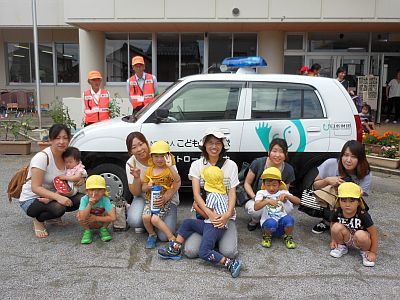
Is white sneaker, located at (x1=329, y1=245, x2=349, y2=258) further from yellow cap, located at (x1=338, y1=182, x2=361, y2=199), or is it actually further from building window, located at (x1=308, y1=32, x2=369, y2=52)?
building window, located at (x1=308, y1=32, x2=369, y2=52)

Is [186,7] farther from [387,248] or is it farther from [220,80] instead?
[387,248]

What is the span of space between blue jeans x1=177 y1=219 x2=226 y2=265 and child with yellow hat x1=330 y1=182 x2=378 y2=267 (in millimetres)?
1151

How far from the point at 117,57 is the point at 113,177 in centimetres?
1102

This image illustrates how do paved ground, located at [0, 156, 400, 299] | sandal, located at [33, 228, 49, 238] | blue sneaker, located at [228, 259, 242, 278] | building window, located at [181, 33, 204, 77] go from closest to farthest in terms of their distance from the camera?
paved ground, located at [0, 156, 400, 299] → blue sneaker, located at [228, 259, 242, 278] → sandal, located at [33, 228, 49, 238] → building window, located at [181, 33, 204, 77]

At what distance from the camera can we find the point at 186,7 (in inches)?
512

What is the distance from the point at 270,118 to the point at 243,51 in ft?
33.4

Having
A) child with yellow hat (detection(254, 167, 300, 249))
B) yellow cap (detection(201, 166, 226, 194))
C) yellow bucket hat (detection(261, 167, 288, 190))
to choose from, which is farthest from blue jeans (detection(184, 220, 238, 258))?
yellow bucket hat (detection(261, 167, 288, 190))

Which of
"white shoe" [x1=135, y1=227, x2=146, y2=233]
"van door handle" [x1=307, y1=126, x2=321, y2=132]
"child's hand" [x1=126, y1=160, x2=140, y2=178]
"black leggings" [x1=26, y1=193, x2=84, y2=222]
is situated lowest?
"white shoe" [x1=135, y1=227, x2=146, y2=233]

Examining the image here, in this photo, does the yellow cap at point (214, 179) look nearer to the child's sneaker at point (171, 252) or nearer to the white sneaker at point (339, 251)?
the child's sneaker at point (171, 252)

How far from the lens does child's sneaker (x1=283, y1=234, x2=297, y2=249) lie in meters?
4.26

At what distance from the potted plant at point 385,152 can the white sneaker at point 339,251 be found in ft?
14.9

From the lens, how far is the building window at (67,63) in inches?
717

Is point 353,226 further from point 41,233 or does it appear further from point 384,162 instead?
point 384,162

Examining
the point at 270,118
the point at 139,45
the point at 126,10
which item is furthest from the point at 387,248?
the point at 139,45
